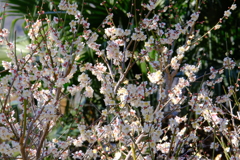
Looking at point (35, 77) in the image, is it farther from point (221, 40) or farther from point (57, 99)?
point (221, 40)

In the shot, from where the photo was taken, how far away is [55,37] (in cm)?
118

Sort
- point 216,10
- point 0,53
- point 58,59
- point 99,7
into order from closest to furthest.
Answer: point 58,59
point 0,53
point 99,7
point 216,10

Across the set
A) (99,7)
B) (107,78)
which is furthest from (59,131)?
(107,78)

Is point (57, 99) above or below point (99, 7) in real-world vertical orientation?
below

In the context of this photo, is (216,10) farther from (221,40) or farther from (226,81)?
(226,81)

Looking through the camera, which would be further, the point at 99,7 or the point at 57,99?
the point at 99,7

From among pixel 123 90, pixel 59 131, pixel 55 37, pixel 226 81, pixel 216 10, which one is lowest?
pixel 59 131

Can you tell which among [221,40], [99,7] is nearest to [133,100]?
[99,7]

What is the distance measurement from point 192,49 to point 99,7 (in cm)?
95

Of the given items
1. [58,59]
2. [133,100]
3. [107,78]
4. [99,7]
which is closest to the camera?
[133,100]

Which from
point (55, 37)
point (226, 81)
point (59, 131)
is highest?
point (55, 37)

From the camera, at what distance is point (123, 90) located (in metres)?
1.19

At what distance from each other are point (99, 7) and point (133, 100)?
149 centimetres

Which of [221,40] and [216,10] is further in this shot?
[221,40]
